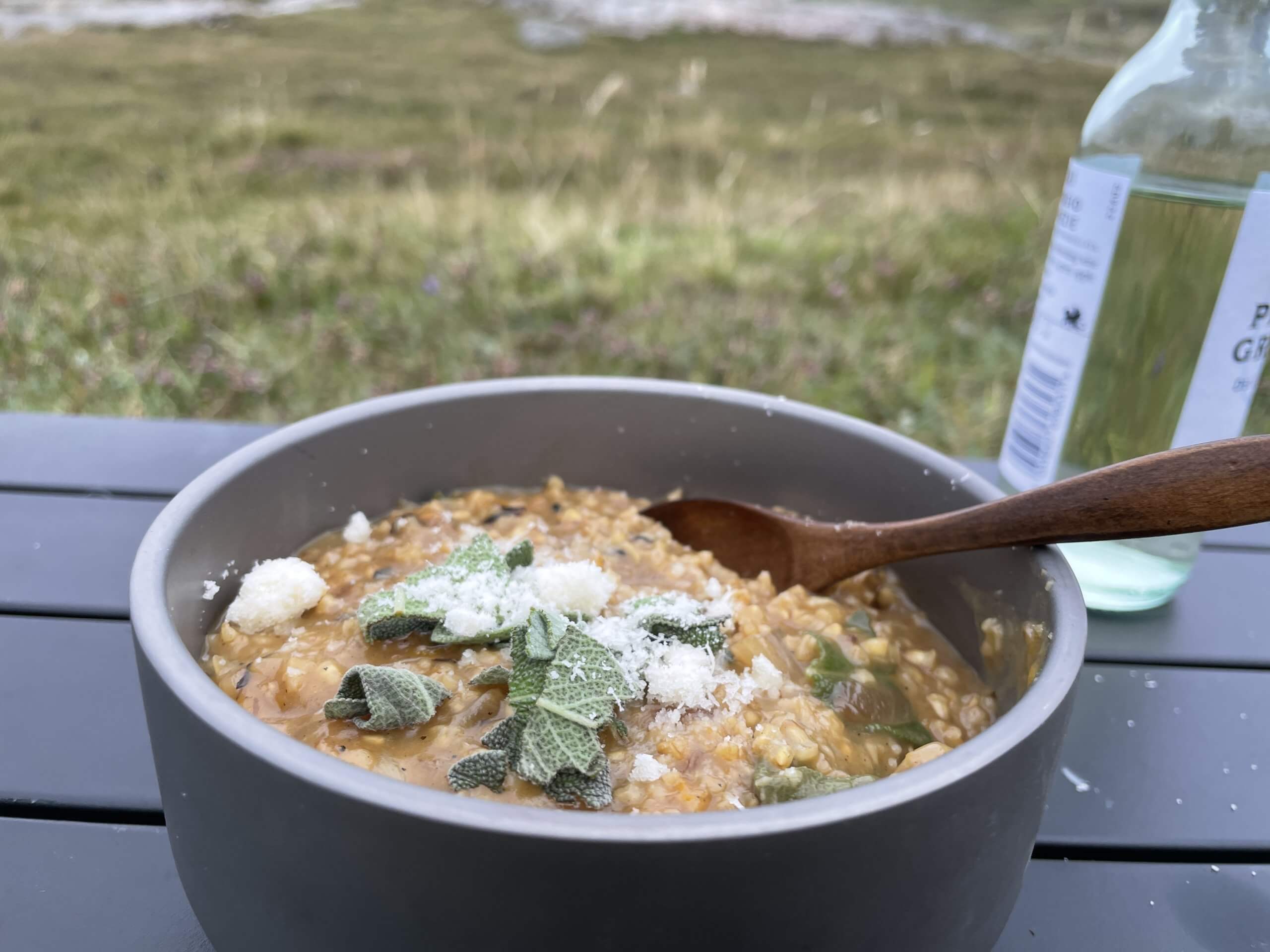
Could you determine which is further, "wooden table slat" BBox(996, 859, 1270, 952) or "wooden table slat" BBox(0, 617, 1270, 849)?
"wooden table slat" BBox(0, 617, 1270, 849)

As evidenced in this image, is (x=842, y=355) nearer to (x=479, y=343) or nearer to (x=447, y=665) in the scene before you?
(x=479, y=343)

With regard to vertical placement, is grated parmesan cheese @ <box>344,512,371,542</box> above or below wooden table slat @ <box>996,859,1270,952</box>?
above

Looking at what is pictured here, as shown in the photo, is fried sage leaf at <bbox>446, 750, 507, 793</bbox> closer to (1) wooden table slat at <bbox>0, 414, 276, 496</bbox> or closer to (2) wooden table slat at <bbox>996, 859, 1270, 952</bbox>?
(2) wooden table slat at <bbox>996, 859, 1270, 952</bbox>

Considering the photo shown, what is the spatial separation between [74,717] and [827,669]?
0.93 metres

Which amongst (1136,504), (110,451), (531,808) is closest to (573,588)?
(531,808)

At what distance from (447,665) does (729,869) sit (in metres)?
0.52

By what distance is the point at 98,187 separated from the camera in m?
4.18

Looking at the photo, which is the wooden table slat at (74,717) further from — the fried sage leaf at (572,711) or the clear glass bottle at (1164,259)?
the clear glass bottle at (1164,259)

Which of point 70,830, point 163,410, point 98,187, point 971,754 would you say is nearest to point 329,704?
Answer: point 70,830

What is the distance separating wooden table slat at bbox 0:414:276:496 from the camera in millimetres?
1758

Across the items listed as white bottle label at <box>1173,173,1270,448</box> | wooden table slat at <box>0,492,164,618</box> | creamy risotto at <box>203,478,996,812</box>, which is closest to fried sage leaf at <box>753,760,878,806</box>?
creamy risotto at <box>203,478,996,812</box>

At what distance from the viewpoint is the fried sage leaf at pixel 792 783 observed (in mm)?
910

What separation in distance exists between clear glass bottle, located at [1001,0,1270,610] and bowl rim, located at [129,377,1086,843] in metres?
0.47

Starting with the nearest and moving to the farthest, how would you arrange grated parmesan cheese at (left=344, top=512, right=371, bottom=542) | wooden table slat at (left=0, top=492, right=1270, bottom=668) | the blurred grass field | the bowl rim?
the bowl rim < grated parmesan cheese at (left=344, top=512, right=371, bottom=542) < wooden table slat at (left=0, top=492, right=1270, bottom=668) < the blurred grass field
